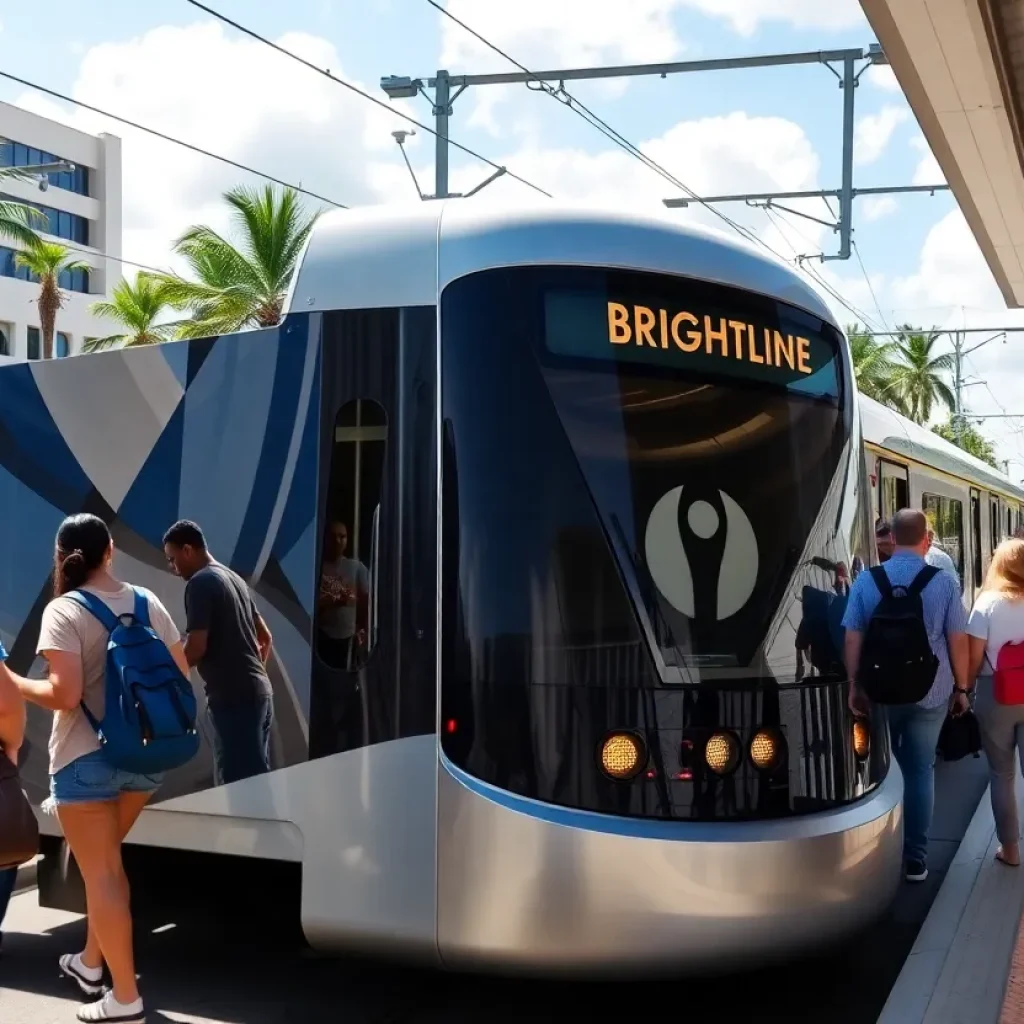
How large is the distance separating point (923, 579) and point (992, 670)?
549 mm

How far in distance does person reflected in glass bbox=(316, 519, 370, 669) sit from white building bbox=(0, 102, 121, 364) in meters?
51.7

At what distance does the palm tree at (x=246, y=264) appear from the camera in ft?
78.8

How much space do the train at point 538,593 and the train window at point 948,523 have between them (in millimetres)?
→ 8808

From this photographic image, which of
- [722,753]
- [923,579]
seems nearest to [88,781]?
[722,753]

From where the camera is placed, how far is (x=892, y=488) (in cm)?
1157

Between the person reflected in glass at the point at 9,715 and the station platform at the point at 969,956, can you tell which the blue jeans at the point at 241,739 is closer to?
the person reflected in glass at the point at 9,715

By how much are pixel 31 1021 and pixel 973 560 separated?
14840 mm

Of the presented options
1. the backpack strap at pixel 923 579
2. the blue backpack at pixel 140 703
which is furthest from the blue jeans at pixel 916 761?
the blue backpack at pixel 140 703

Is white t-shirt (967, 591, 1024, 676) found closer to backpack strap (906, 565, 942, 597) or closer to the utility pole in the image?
backpack strap (906, 565, 942, 597)

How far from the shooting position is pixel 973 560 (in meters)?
17.6

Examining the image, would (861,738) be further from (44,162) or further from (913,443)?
(44,162)

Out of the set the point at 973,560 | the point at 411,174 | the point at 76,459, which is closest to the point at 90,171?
the point at 411,174

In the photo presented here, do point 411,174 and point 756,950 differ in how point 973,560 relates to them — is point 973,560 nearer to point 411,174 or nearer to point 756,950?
point 411,174

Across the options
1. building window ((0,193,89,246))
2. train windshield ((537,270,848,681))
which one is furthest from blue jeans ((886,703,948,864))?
building window ((0,193,89,246))
